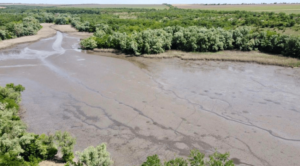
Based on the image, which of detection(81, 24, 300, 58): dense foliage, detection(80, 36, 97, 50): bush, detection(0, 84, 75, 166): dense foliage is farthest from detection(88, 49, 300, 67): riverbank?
detection(0, 84, 75, 166): dense foliage

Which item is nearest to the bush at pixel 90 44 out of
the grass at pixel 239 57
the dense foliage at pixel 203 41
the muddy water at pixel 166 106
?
the dense foliage at pixel 203 41

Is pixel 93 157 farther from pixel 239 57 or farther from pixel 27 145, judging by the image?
pixel 239 57

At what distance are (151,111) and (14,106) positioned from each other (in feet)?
44.7

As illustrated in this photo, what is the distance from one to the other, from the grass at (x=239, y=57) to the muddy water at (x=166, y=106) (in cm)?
212

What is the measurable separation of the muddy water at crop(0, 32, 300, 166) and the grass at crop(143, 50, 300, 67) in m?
2.12

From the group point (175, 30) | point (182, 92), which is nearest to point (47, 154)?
point (182, 92)

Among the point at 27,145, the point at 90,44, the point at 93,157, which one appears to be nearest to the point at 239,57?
the point at 90,44

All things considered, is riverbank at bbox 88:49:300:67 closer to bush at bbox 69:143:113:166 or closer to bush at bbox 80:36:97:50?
bush at bbox 80:36:97:50

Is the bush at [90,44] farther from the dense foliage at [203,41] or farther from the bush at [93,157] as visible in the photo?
the bush at [93,157]

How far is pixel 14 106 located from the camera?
22828 mm

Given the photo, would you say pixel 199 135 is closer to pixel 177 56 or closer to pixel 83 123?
pixel 83 123

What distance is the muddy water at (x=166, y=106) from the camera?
2044 centimetres

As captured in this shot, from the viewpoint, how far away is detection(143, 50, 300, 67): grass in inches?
1642

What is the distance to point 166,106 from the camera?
89.1ft
